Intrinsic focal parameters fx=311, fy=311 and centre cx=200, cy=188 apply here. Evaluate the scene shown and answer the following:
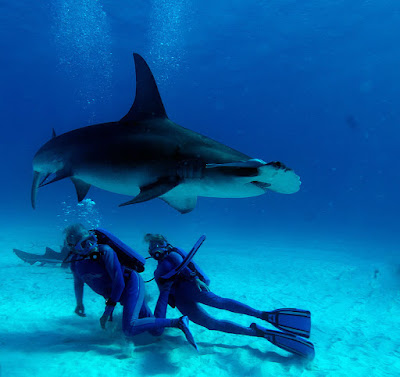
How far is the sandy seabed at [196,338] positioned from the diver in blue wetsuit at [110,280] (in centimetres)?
41

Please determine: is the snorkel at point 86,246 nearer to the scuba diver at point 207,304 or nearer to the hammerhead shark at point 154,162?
the hammerhead shark at point 154,162

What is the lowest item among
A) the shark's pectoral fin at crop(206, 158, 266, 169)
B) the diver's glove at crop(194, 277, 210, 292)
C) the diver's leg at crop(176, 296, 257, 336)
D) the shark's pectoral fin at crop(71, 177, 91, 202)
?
the diver's leg at crop(176, 296, 257, 336)

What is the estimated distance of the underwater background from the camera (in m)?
5.01

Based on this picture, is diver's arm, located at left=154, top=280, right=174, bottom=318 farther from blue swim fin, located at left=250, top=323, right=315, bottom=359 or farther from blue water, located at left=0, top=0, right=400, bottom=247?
blue water, located at left=0, top=0, right=400, bottom=247

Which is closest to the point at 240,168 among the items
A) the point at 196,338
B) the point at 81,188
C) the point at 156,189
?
the point at 156,189

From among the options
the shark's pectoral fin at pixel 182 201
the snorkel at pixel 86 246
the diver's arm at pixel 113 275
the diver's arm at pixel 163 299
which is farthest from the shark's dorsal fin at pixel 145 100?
the diver's arm at pixel 163 299

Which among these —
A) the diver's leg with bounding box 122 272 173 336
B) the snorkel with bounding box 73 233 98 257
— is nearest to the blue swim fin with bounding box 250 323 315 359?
the diver's leg with bounding box 122 272 173 336

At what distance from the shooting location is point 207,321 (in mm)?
4531

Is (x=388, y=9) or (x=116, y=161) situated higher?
(x=388, y=9)

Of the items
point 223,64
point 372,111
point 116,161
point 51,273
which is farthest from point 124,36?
point 372,111

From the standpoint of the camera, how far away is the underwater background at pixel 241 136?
16.4 feet

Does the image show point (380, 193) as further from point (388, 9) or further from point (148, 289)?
point (148, 289)

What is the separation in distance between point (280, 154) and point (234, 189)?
411 ft

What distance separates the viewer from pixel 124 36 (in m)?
39.7
